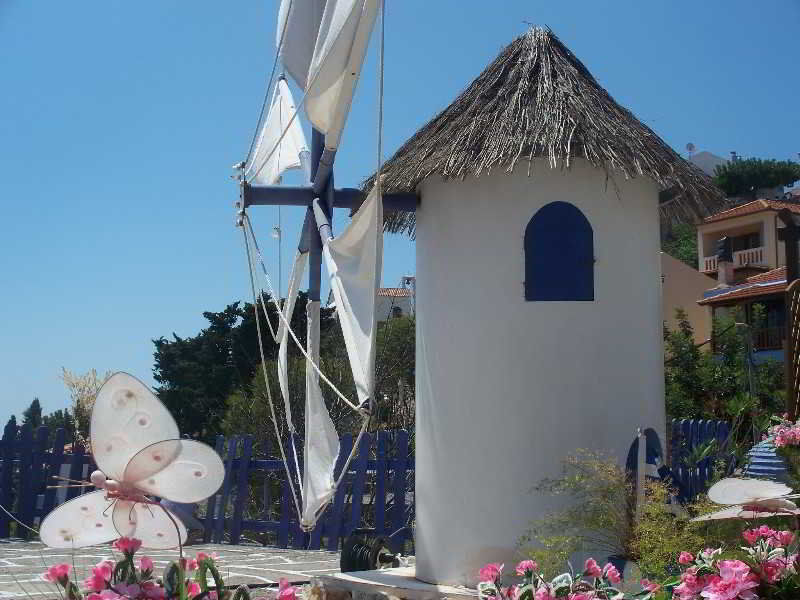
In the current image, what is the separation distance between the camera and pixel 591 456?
6375 millimetres

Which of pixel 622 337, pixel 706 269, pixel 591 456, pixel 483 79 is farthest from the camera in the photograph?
pixel 706 269

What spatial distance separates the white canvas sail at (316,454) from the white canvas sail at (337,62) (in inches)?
70.8

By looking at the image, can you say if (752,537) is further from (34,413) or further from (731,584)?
(34,413)

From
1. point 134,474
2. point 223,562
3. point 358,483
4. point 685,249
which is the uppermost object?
point 685,249

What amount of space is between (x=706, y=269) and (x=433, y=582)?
1219 inches

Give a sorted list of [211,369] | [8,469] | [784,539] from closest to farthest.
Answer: [784,539] → [8,469] → [211,369]

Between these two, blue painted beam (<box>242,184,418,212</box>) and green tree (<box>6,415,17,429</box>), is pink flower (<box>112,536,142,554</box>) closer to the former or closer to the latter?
blue painted beam (<box>242,184,418,212</box>)

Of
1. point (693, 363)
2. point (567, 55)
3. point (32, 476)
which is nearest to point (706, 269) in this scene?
point (693, 363)

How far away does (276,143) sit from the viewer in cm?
816

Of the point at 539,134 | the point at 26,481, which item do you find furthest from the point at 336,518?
the point at 539,134

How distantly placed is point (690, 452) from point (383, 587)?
3715 millimetres

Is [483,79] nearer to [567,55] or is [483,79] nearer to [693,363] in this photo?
[567,55]

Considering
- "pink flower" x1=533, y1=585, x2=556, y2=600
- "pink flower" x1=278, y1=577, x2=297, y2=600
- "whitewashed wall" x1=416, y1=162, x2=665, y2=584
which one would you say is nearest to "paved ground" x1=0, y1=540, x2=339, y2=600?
"whitewashed wall" x1=416, y1=162, x2=665, y2=584

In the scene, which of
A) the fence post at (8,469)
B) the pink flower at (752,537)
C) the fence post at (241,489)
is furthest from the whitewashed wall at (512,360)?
the fence post at (8,469)
